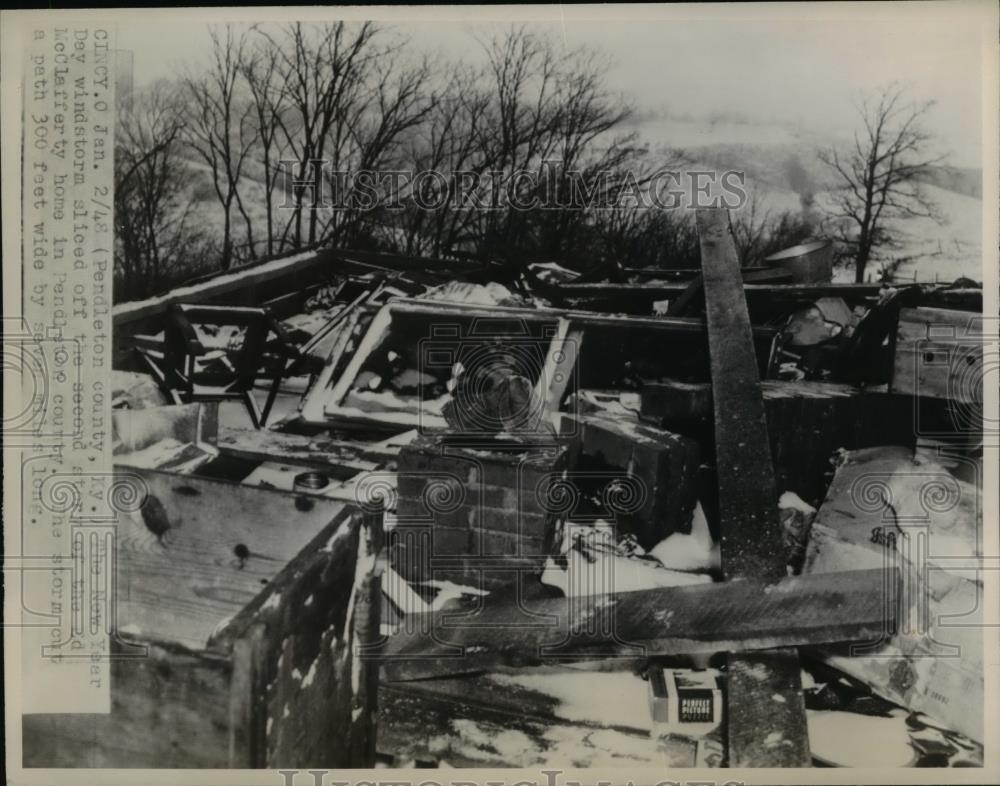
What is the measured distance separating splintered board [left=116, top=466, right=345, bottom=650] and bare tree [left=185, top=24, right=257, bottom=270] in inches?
27.3

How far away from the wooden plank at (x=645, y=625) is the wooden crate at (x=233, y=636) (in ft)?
0.66

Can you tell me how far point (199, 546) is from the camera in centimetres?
239

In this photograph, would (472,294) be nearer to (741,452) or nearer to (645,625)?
(741,452)

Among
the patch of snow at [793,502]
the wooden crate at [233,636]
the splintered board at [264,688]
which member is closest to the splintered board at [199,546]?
the wooden crate at [233,636]

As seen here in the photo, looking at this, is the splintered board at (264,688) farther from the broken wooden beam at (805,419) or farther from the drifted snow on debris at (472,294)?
the broken wooden beam at (805,419)

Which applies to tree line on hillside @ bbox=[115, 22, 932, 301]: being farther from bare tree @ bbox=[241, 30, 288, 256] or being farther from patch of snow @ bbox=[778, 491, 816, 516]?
patch of snow @ bbox=[778, 491, 816, 516]

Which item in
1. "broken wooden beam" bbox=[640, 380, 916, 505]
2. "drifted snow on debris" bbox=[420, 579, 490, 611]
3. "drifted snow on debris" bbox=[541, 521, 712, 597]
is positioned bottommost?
"drifted snow on debris" bbox=[420, 579, 490, 611]

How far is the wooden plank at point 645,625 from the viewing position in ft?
7.84

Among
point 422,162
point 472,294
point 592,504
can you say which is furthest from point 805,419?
point 422,162

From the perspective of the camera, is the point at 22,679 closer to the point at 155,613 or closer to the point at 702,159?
the point at 155,613

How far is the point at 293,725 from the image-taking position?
213cm

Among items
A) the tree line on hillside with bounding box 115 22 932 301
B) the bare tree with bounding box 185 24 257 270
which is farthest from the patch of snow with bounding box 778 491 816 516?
the bare tree with bounding box 185 24 257 270

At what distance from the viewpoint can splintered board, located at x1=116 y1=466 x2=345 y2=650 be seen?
2338 millimetres

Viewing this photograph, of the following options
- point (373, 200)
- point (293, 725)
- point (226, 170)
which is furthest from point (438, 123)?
point (293, 725)
